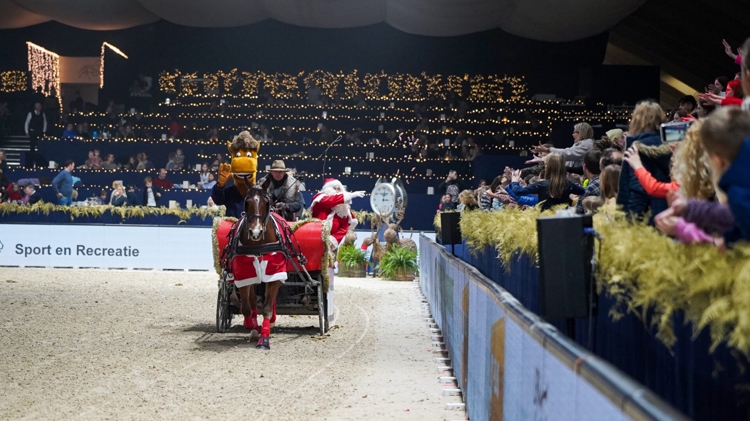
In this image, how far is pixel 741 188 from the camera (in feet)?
9.49

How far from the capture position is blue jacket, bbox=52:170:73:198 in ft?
84.4

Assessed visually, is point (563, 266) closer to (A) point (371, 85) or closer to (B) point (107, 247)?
(B) point (107, 247)

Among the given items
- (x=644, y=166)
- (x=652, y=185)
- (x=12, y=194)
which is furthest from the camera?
(x=12, y=194)

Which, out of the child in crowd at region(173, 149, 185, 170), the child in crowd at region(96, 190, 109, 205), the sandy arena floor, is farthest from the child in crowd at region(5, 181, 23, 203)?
the sandy arena floor

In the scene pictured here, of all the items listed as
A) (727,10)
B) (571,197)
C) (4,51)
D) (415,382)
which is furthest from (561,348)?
(4,51)

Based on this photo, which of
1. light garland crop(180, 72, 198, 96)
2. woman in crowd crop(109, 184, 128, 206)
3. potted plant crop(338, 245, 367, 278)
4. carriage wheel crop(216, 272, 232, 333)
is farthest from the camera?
light garland crop(180, 72, 198, 96)

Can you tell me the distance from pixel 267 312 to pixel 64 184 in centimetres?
1726

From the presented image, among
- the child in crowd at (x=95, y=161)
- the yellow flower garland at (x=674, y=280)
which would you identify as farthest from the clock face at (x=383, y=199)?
the yellow flower garland at (x=674, y=280)

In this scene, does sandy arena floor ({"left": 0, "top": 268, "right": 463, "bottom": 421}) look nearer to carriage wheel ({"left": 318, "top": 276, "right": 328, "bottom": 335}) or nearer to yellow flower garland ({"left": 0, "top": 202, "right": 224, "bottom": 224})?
carriage wheel ({"left": 318, "top": 276, "right": 328, "bottom": 335})

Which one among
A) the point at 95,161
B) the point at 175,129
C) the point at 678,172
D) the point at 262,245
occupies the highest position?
the point at 175,129

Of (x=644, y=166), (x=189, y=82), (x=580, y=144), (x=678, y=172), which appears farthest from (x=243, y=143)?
(x=189, y=82)

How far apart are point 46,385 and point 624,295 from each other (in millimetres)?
5458

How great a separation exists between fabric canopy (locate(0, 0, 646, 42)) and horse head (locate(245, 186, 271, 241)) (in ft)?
59.6

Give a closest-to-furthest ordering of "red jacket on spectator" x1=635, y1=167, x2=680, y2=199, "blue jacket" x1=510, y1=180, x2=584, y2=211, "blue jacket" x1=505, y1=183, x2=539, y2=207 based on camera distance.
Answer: "red jacket on spectator" x1=635, y1=167, x2=680, y2=199, "blue jacket" x1=510, y1=180, x2=584, y2=211, "blue jacket" x1=505, y1=183, x2=539, y2=207
